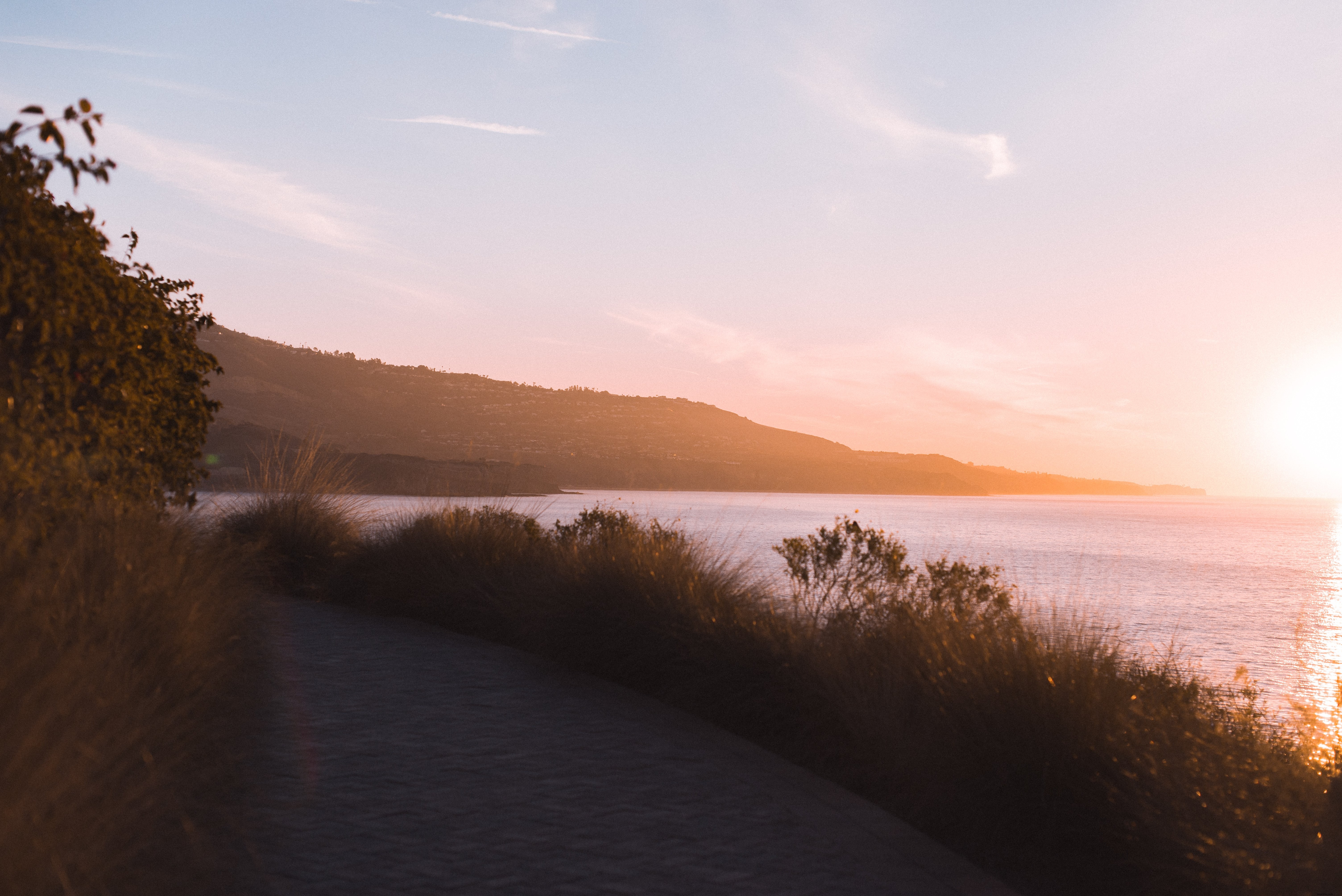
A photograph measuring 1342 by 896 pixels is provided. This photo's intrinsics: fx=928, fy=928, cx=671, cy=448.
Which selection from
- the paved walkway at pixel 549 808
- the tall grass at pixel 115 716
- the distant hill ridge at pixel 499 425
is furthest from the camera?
the distant hill ridge at pixel 499 425

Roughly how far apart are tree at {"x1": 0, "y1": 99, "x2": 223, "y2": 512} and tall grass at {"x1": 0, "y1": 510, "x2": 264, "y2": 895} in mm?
314

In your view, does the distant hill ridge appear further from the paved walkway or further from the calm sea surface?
the paved walkway

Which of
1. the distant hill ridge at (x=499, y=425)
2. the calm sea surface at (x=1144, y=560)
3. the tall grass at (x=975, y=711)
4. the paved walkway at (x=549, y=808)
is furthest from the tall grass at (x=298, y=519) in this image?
the distant hill ridge at (x=499, y=425)

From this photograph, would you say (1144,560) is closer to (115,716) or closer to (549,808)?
(549,808)

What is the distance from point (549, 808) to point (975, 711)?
86.8 inches

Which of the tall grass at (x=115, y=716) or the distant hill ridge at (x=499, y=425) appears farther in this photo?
the distant hill ridge at (x=499, y=425)

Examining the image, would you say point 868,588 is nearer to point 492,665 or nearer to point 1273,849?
point 492,665

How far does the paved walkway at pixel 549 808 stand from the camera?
12.0ft

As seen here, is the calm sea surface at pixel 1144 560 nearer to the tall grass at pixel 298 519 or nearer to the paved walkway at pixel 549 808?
the tall grass at pixel 298 519

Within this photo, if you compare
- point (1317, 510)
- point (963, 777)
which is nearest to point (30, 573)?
point (963, 777)

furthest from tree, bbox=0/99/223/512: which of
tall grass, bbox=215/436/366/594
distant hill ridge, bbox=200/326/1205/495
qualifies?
distant hill ridge, bbox=200/326/1205/495

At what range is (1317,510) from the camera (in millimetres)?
178500

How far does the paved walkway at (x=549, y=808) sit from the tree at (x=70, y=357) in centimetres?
197

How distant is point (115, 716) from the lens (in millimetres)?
3723
